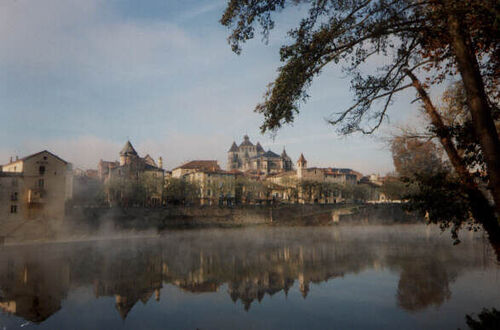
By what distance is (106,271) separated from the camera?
72.8 ft

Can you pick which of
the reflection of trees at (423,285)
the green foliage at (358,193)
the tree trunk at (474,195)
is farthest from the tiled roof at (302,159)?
the tree trunk at (474,195)

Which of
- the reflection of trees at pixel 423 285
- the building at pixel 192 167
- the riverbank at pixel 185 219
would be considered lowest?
the reflection of trees at pixel 423 285

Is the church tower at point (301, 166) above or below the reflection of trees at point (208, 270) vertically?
above

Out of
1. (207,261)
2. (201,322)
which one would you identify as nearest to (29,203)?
(207,261)

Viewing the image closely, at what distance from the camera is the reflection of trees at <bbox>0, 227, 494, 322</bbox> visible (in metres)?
15.2

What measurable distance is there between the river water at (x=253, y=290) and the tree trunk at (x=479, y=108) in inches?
277

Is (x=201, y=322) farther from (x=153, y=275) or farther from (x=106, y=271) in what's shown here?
(x=106, y=271)

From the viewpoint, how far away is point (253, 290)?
1594 centimetres

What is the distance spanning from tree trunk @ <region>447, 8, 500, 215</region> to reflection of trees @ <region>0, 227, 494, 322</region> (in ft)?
28.7

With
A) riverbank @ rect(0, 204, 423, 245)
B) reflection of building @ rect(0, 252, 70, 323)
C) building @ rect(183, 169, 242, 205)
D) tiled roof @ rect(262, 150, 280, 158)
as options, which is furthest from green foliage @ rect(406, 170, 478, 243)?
tiled roof @ rect(262, 150, 280, 158)

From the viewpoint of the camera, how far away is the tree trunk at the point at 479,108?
216 inches

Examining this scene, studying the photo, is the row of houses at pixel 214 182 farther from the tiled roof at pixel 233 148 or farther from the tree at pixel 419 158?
the tiled roof at pixel 233 148

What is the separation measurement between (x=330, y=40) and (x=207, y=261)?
68.8 feet

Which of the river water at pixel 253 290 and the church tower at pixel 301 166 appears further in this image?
the church tower at pixel 301 166
